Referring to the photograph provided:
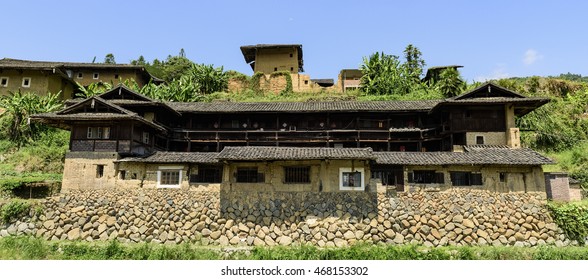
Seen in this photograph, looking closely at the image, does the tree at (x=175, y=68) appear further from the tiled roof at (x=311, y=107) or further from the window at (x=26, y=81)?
the tiled roof at (x=311, y=107)

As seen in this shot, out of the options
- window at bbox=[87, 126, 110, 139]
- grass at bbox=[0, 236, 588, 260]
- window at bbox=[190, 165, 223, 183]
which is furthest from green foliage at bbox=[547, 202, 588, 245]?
window at bbox=[87, 126, 110, 139]

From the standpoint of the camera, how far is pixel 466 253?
1705cm

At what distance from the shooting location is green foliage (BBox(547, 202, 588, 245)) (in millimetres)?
18359

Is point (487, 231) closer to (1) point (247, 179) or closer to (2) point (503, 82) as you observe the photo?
(1) point (247, 179)

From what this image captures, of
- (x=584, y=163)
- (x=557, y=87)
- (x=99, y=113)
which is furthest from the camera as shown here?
(x=557, y=87)

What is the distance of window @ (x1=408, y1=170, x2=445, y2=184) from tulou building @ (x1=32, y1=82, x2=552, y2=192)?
58 mm

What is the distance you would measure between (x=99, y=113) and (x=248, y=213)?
39.0 feet

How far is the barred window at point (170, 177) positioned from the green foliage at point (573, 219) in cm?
2188

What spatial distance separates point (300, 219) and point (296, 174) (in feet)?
8.82

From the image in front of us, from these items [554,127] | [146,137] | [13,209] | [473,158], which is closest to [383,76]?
[554,127]

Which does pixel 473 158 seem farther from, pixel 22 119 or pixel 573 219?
pixel 22 119

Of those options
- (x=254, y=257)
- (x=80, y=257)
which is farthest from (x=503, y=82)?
(x=80, y=257)

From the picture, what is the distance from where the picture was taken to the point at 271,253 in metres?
17.0

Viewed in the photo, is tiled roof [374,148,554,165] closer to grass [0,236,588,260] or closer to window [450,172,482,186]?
window [450,172,482,186]
